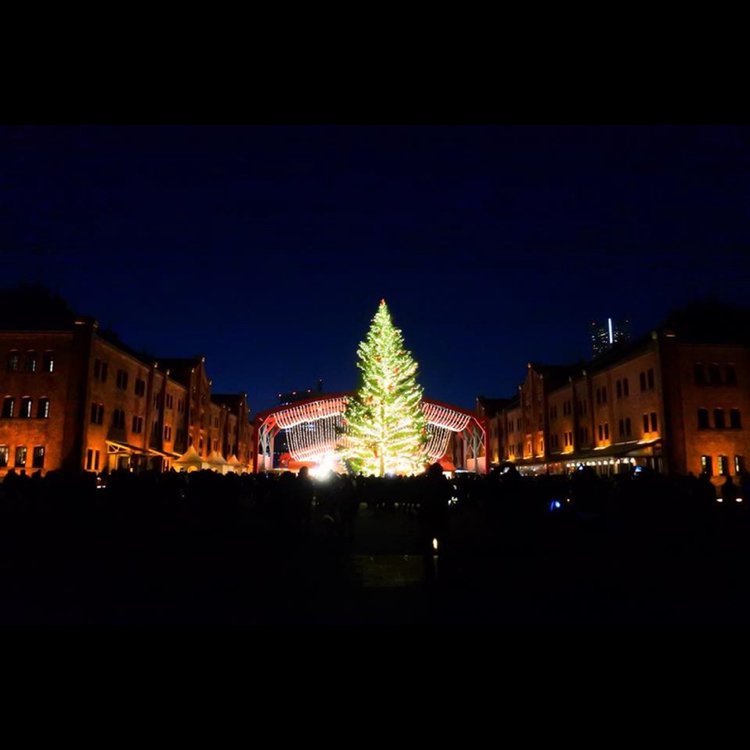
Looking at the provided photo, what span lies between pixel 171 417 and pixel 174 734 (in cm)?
4604

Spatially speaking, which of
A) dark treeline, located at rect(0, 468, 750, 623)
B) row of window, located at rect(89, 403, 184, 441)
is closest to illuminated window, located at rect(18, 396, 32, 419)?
row of window, located at rect(89, 403, 184, 441)

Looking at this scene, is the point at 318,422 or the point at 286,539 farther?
the point at 318,422

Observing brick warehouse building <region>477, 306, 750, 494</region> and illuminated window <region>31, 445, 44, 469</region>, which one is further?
brick warehouse building <region>477, 306, 750, 494</region>

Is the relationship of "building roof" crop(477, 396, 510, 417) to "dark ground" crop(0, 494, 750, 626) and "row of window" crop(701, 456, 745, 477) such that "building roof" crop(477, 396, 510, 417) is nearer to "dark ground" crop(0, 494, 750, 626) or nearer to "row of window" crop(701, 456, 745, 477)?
"row of window" crop(701, 456, 745, 477)

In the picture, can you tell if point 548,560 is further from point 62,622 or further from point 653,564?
point 62,622

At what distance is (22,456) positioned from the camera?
30.5 m

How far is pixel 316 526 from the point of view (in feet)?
60.3

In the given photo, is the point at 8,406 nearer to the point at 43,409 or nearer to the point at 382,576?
the point at 43,409

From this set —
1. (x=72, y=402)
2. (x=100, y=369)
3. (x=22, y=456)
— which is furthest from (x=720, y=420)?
(x=22, y=456)

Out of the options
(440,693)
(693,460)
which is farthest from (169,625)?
(693,460)

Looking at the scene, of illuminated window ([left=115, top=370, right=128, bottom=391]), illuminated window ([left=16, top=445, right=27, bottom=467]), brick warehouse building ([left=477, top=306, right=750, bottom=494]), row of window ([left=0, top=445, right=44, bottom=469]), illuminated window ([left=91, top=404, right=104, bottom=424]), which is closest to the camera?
row of window ([left=0, top=445, right=44, bottom=469])

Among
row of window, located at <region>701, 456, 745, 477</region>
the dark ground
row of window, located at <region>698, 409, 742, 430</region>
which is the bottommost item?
the dark ground

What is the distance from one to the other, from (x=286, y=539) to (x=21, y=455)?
23190 millimetres

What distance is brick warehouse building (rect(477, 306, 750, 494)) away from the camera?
1278 inches
